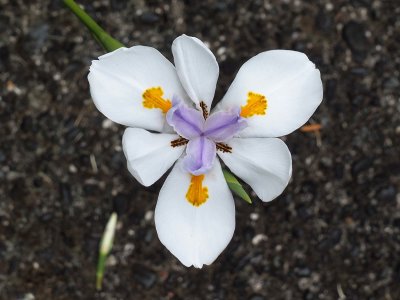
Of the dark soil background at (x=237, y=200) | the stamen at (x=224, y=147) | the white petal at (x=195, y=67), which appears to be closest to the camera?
the white petal at (x=195, y=67)

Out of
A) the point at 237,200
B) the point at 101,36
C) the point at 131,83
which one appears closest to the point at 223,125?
the point at 131,83

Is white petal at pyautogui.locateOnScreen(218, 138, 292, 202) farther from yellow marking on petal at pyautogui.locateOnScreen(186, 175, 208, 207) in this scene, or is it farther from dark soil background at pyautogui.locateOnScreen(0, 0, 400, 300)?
dark soil background at pyautogui.locateOnScreen(0, 0, 400, 300)

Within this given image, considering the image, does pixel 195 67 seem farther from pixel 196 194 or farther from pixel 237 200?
pixel 237 200

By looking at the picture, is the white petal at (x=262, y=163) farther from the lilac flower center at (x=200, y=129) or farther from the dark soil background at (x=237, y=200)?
the dark soil background at (x=237, y=200)

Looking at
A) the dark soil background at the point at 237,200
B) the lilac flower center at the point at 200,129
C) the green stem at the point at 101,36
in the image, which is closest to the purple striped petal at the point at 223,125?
the lilac flower center at the point at 200,129

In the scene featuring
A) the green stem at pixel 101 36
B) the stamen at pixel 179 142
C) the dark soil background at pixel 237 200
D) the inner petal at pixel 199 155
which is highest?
the green stem at pixel 101 36
